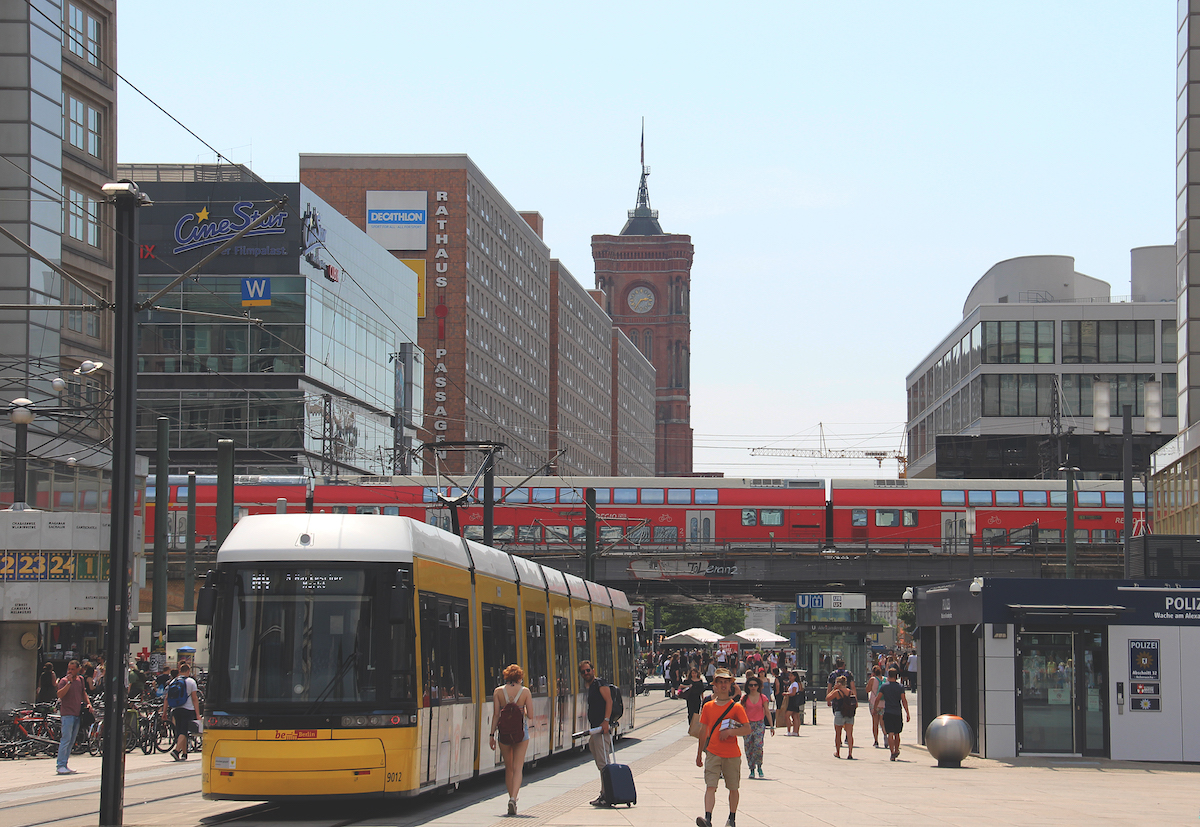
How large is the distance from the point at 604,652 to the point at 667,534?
3356 cm

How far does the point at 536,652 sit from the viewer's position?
65.6 feet

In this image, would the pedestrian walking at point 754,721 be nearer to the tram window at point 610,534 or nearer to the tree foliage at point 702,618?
the tram window at point 610,534

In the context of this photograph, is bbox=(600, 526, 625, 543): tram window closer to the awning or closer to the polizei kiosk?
the polizei kiosk

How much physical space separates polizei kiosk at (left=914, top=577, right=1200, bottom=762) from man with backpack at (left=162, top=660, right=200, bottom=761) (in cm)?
1209

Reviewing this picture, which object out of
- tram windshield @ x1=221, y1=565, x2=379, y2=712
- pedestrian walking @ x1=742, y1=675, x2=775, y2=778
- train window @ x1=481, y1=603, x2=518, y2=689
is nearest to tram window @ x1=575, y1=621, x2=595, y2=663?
pedestrian walking @ x1=742, y1=675, x2=775, y2=778

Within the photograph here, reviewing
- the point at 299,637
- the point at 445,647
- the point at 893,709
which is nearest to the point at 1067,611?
the point at 893,709

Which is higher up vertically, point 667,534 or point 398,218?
point 398,218

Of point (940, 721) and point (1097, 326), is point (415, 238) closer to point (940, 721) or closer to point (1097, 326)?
point (1097, 326)

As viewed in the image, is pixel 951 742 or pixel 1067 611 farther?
pixel 1067 611

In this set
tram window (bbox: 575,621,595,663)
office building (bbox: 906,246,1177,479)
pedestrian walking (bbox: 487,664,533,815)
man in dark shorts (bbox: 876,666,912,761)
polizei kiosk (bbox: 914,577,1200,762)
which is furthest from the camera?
office building (bbox: 906,246,1177,479)

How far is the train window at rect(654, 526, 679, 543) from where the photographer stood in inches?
2343

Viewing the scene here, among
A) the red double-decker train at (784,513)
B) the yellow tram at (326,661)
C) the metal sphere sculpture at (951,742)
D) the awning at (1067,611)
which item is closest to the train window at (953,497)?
the red double-decker train at (784,513)

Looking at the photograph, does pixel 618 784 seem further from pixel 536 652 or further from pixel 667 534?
pixel 667 534

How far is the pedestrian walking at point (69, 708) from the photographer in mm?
20297
